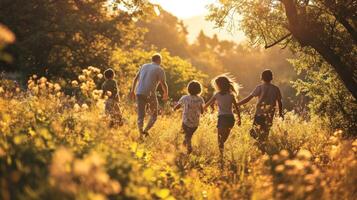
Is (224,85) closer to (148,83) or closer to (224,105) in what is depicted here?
(224,105)

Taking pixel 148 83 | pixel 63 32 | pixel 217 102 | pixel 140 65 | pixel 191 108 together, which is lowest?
pixel 191 108

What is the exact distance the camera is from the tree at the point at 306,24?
12.1 metres

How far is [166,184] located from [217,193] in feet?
2.24

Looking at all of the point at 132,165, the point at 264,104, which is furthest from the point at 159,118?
the point at 132,165

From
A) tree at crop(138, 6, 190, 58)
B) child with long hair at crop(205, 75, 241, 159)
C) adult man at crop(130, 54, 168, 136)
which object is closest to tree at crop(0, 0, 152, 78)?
adult man at crop(130, 54, 168, 136)

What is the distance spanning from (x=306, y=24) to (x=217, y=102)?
3058 millimetres

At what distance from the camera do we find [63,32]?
103 ft

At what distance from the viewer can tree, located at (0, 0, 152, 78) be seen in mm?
30875

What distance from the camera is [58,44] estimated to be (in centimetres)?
3172

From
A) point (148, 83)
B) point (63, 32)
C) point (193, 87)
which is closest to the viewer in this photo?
point (193, 87)

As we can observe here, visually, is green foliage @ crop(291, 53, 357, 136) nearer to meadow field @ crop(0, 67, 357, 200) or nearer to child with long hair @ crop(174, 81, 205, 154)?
meadow field @ crop(0, 67, 357, 200)

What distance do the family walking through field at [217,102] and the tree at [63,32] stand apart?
18392 mm

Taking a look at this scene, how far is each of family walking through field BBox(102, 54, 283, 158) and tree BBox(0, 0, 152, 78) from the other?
1839 centimetres

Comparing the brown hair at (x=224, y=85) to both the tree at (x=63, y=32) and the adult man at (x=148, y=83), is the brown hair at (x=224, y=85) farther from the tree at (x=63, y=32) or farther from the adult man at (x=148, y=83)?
the tree at (x=63, y=32)
